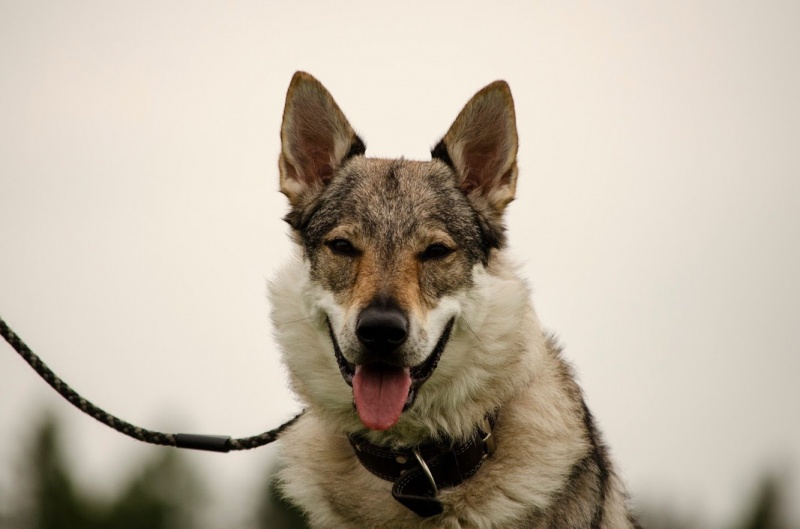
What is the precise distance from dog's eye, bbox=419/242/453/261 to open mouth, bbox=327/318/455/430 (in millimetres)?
644

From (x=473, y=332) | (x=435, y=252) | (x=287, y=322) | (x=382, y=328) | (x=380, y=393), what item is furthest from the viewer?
(x=287, y=322)

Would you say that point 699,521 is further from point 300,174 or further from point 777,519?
point 300,174

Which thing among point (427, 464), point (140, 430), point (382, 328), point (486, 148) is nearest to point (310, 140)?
point (486, 148)

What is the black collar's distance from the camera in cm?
525

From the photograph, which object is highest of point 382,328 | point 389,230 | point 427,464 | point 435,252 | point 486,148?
point 486,148

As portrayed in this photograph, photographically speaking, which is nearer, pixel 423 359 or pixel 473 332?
pixel 423 359

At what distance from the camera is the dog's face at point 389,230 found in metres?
5.30

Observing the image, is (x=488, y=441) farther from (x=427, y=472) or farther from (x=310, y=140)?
(x=310, y=140)

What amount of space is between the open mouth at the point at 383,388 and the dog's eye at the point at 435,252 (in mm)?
644

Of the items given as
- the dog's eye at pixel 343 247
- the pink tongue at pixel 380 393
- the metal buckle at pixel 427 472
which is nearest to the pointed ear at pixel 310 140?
the dog's eye at pixel 343 247

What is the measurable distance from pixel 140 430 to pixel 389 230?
206 cm

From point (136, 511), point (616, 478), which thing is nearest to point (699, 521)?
point (136, 511)

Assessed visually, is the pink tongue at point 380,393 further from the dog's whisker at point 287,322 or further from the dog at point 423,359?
the dog's whisker at point 287,322

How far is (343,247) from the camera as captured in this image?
5812 millimetres
